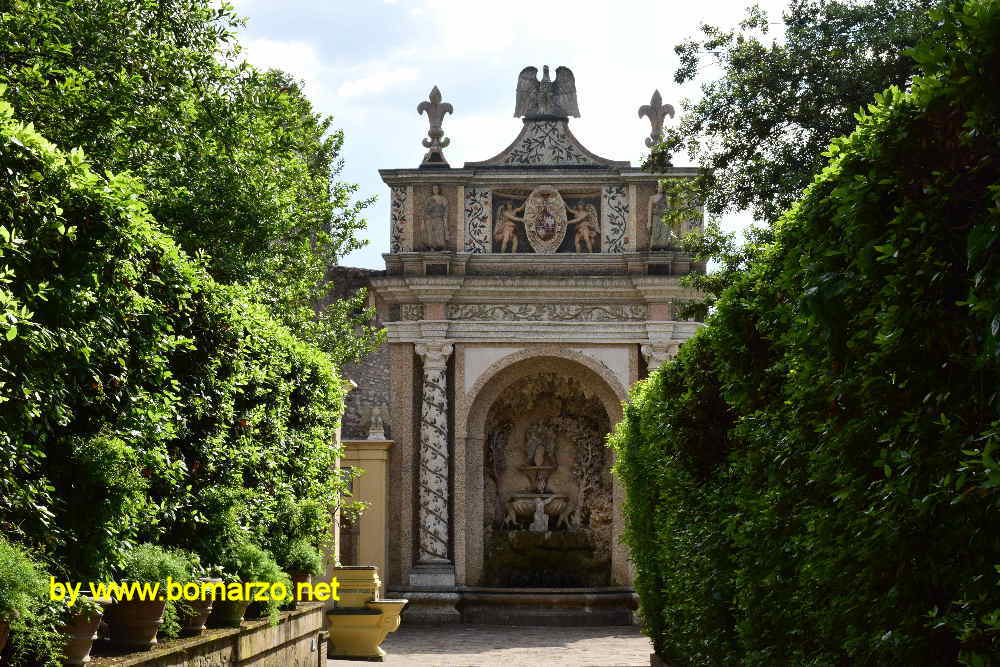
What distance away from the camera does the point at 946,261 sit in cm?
372

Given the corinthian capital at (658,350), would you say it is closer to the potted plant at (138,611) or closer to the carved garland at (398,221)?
the carved garland at (398,221)

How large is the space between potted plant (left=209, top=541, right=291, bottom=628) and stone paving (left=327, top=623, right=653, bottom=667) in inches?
180

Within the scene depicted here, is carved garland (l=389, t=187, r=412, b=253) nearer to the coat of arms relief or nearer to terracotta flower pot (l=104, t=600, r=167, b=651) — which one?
the coat of arms relief

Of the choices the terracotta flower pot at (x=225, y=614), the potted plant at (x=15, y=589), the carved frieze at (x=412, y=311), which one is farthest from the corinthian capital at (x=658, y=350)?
the potted plant at (x=15, y=589)

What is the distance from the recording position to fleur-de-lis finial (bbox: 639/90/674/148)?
939 inches

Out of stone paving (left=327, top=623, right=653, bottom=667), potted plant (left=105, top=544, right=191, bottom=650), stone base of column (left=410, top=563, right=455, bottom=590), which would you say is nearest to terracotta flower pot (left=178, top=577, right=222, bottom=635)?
potted plant (left=105, top=544, right=191, bottom=650)

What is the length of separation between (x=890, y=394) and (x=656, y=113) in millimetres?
20293

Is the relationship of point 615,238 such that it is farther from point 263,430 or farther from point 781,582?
point 781,582

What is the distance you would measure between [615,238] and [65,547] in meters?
17.9

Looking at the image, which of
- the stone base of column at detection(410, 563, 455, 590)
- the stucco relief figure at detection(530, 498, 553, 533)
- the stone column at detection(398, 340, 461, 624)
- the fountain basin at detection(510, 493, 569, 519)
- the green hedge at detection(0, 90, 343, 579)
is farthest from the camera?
the fountain basin at detection(510, 493, 569, 519)

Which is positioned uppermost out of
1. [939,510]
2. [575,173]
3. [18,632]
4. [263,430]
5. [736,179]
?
[575,173]

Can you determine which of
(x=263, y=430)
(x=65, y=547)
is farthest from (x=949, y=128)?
(x=263, y=430)

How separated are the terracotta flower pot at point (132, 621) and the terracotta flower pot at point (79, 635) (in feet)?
3.35

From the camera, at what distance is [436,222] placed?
22969 millimetres
